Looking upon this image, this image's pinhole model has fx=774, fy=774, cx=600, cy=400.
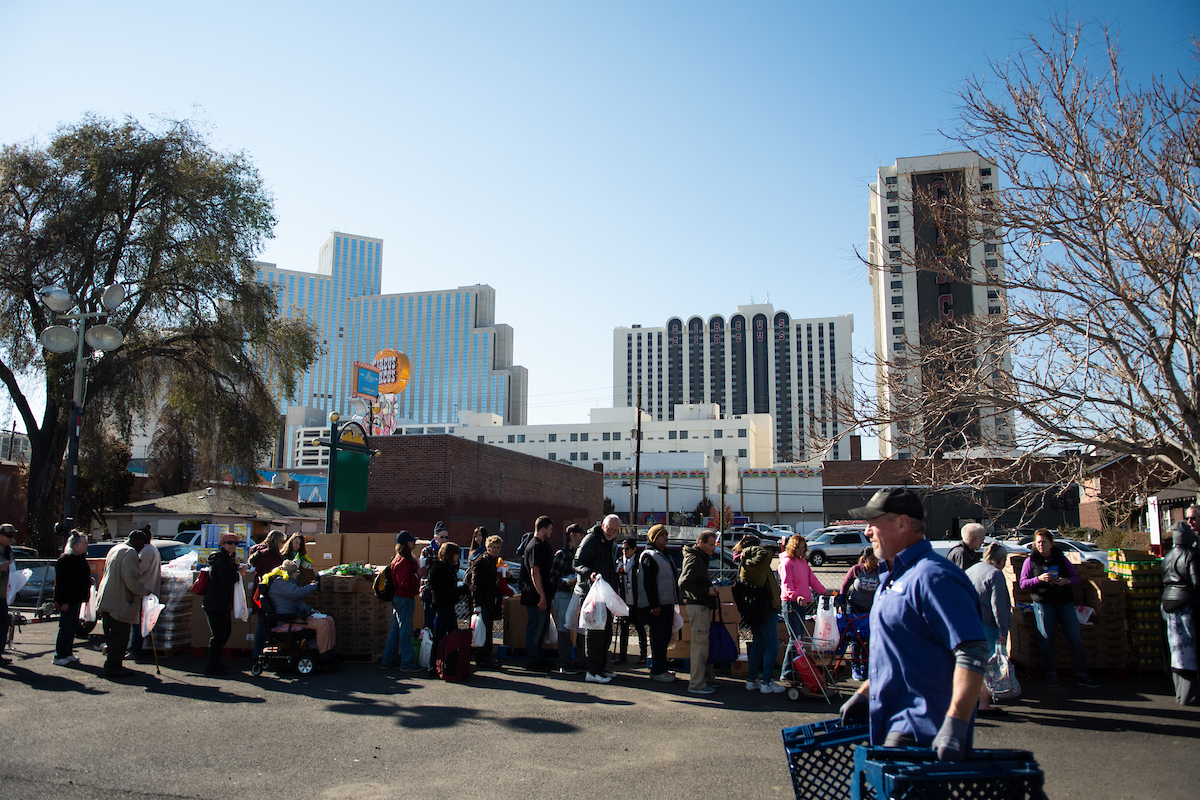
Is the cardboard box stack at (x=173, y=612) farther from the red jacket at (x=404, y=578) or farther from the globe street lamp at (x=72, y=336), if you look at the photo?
the globe street lamp at (x=72, y=336)

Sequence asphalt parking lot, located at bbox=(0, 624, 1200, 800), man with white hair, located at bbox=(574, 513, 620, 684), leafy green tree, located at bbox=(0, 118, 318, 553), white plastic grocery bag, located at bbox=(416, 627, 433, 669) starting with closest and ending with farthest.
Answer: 1. asphalt parking lot, located at bbox=(0, 624, 1200, 800)
2. man with white hair, located at bbox=(574, 513, 620, 684)
3. white plastic grocery bag, located at bbox=(416, 627, 433, 669)
4. leafy green tree, located at bbox=(0, 118, 318, 553)

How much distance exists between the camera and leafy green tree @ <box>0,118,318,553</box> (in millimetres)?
21250

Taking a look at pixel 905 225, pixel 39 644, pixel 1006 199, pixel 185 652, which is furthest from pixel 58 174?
pixel 905 225

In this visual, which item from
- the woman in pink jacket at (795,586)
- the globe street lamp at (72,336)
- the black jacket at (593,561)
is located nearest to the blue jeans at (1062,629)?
the woman in pink jacket at (795,586)

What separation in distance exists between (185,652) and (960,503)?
52.2 m

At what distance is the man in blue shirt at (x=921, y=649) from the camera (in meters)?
2.84

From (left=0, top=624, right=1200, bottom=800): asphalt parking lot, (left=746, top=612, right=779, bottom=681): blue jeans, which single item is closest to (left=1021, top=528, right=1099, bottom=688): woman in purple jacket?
(left=0, top=624, right=1200, bottom=800): asphalt parking lot

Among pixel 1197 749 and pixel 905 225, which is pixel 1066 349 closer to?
pixel 1197 749

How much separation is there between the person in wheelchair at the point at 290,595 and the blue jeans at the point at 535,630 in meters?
2.52

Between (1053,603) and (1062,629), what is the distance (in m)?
0.36

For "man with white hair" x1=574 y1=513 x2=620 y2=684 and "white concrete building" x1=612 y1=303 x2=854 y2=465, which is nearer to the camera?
"man with white hair" x1=574 y1=513 x2=620 y2=684

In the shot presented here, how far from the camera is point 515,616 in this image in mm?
10688

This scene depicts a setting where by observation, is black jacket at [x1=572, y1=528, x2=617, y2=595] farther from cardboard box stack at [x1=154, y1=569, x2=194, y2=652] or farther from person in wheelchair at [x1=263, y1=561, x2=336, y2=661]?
cardboard box stack at [x1=154, y1=569, x2=194, y2=652]

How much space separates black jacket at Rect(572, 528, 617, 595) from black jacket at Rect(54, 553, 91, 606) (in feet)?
20.5
